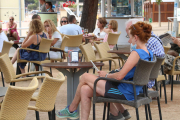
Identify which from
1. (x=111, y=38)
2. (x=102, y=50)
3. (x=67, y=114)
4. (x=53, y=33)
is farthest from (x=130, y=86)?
(x=111, y=38)

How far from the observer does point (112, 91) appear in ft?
11.1

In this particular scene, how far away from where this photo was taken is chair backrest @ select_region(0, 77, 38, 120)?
6.59 ft

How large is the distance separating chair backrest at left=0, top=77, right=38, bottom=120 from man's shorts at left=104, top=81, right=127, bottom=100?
133cm

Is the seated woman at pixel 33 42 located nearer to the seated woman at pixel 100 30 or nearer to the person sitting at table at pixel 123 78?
Result: the person sitting at table at pixel 123 78

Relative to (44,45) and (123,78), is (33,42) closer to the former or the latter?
(44,45)

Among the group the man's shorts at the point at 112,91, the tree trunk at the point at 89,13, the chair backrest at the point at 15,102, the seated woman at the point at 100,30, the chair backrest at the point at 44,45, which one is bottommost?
the man's shorts at the point at 112,91

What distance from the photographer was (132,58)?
3268 mm

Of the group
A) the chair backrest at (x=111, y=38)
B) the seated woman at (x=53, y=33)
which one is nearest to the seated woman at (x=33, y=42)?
the seated woman at (x=53, y=33)

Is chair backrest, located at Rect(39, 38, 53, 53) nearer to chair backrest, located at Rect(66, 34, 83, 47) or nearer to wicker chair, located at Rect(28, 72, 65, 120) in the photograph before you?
chair backrest, located at Rect(66, 34, 83, 47)

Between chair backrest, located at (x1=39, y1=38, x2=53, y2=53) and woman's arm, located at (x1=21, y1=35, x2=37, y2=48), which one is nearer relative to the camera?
chair backrest, located at (x1=39, y1=38, x2=53, y2=53)

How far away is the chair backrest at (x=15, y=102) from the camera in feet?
6.59

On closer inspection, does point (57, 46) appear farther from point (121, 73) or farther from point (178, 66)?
point (121, 73)

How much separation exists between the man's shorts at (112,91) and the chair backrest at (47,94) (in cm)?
79

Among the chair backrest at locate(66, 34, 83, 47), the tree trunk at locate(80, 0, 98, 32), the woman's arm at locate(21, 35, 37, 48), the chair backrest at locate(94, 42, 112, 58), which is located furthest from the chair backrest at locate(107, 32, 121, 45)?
the tree trunk at locate(80, 0, 98, 32)
